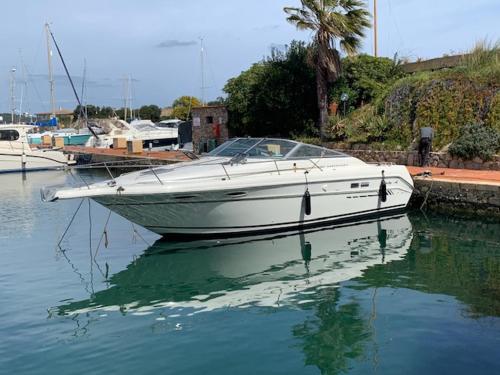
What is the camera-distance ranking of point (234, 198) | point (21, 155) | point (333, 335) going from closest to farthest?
point (333, 335) → point (234, 198) → point (21, 155)

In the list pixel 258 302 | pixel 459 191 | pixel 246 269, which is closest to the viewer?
pixel 258 302

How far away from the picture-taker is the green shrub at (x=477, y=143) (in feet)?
49.2

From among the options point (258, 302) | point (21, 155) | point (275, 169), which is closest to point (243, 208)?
point (275, 169)

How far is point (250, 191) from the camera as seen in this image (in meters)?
10.7

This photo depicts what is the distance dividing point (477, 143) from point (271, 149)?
6.63 metres

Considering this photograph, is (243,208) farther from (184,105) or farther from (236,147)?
(184,105)

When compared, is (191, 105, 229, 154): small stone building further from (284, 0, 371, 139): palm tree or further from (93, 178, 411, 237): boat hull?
(93, 178, 411, 237): boat hull

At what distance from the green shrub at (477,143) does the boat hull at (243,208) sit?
4356 millimetres

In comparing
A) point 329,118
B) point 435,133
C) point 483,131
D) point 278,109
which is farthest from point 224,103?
point 483,131

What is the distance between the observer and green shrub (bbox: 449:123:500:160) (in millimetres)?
14992

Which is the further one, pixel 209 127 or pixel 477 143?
pixel 209 127

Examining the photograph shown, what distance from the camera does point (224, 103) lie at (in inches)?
1005

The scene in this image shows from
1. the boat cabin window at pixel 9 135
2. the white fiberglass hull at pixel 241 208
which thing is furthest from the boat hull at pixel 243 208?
the boat cabin window at pixel 9 135

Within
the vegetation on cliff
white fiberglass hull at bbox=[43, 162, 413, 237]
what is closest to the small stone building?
the vegetation on cliff
